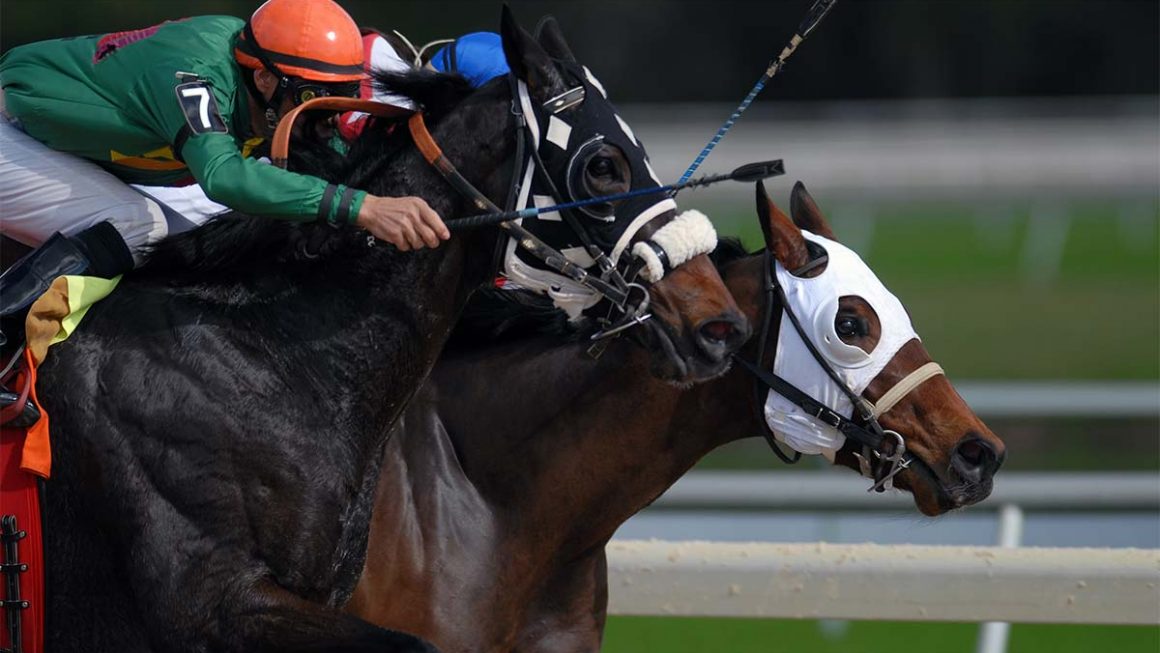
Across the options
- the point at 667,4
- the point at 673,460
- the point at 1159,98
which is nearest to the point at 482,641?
the point at 673,460

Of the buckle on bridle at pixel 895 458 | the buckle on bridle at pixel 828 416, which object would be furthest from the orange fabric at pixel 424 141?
the buckle on bridle at pixel 895 458

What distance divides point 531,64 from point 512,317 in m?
1.05

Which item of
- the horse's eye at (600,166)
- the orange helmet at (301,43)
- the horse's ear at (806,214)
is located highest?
the orange helmet at (301,43)

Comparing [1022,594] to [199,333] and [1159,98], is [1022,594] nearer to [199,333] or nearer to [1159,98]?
[199,333]

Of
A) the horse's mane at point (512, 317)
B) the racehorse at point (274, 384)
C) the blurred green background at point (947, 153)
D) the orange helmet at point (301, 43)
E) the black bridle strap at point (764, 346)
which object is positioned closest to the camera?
the racehorse at point (274, 384)

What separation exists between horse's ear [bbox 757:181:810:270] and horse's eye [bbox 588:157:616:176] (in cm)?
75

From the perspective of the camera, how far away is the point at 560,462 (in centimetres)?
393

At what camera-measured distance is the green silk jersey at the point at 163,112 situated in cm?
312

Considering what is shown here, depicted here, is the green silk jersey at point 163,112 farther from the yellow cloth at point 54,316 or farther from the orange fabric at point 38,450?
the orange fabric at point 38,450

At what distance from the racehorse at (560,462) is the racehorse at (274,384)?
51 centimetres

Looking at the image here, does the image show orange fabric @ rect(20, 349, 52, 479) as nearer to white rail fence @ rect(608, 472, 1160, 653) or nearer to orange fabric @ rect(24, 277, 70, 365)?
orange fabric @ rect(24, 277, 70, 365)

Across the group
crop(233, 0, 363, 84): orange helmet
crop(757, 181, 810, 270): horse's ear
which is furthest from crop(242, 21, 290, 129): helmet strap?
crop(757, 181, 810, 270): horse's ear

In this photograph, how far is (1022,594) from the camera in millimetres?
4641

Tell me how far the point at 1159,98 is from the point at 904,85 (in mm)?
3917
